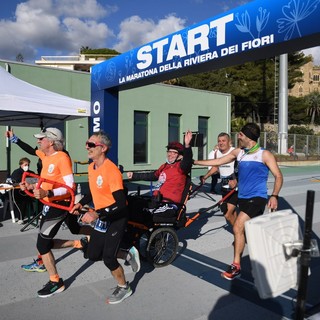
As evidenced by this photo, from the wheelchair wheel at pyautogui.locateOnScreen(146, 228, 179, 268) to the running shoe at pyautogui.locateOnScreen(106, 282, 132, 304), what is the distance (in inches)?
33.2

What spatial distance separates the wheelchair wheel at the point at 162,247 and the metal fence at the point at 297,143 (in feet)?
78.1

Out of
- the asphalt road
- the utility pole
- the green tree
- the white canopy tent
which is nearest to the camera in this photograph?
the asphalt road

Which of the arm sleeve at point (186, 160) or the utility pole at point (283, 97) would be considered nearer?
the arm sleeve at point (186, 160)

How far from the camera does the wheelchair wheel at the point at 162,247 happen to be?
4645 millimetres

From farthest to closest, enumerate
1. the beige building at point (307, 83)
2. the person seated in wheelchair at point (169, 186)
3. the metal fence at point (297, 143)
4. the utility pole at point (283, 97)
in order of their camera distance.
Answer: the beige building at point (307, 83), the utility pole at point (283, 97), the metal fence at point (297, 143), the person seated in wheelchair at point (169, 186)

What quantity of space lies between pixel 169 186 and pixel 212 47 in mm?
2478

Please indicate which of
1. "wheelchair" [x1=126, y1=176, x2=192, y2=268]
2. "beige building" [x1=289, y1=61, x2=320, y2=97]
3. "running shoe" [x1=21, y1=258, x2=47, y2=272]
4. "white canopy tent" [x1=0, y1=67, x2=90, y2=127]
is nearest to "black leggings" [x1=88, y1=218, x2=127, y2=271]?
"wheelchair" [x1=126, y1=176, x2=192, y2=268]

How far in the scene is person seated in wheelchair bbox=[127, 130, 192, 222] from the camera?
15.5 feet

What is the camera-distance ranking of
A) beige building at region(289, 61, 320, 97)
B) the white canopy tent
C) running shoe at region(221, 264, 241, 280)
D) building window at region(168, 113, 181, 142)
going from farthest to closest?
beige building at region(289, 61, 320, 97) → building window at region(168, 113, 181, 142) → the white canopy tent → running shoe at region(221, 264, 241, 280)

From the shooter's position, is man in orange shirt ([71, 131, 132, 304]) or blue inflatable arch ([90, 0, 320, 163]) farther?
blue inflatable arch ([90, 0, 320, 163])

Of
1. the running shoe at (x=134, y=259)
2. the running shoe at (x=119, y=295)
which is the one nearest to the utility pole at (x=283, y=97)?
the running shoe at (x=134, y=259)

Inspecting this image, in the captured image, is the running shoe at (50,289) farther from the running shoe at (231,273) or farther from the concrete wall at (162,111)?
the concrete wall at (162,111)

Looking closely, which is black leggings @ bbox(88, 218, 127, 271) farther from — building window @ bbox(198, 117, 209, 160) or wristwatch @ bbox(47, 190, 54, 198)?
building window @ bbox(198, 117, 209, 160)

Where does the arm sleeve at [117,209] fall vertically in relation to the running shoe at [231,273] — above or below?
above
